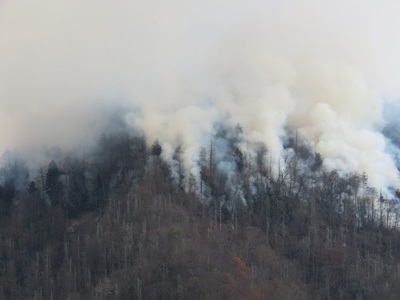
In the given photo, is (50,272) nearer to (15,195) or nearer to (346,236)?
(15,195)

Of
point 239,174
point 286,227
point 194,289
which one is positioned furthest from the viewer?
point 239,174

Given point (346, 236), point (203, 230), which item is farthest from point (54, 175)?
point (346, 236)

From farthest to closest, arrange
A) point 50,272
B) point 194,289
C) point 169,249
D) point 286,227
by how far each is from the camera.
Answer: point 286,227 → point 50,272 → point 169,249 → point 194,289

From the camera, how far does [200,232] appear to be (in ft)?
513

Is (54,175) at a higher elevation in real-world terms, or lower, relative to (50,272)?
higher

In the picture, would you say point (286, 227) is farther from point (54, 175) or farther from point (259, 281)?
point (54, 175)

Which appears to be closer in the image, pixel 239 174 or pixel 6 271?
pixel 6 271

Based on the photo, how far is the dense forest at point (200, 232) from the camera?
143750mm

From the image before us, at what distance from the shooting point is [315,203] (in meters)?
177

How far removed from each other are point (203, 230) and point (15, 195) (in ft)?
159

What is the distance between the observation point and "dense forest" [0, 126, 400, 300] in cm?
14375

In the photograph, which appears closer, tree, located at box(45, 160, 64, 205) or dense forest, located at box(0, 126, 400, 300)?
dense forest, located at box(0, 126, 400, 300)

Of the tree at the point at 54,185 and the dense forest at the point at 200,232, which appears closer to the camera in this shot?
the dense forest at the point at 200,232

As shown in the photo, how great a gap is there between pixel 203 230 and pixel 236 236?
20.8ft
